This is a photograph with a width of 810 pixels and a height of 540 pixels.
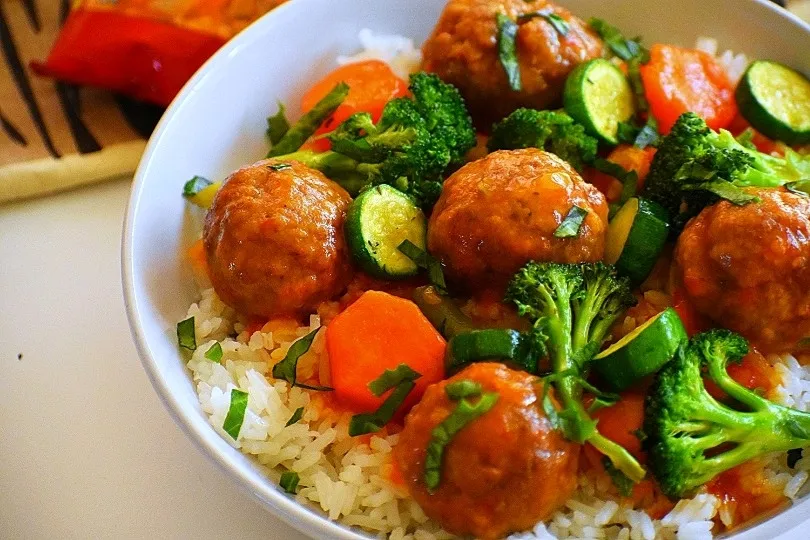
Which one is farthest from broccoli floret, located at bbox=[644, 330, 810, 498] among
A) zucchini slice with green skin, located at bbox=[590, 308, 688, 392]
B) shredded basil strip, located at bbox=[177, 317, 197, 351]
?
shredded basil strip, located at bbox=[177, 317, 197, 351]

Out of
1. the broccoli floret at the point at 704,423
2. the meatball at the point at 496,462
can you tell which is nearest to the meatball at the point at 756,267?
the broccoli floret at the point at 704,423

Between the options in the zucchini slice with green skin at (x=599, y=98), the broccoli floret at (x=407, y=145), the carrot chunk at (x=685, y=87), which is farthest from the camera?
the carrot chunk at (x=685, y=87)

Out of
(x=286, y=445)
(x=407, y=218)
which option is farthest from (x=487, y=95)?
(x=286, y=445)

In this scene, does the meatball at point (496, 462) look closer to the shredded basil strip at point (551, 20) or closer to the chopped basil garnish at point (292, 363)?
the chopped basil garnish at point (292, 363)

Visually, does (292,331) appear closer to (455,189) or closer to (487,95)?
(455,189)

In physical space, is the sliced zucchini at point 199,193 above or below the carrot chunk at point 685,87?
below

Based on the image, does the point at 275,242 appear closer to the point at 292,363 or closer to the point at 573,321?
the point at 292,363
